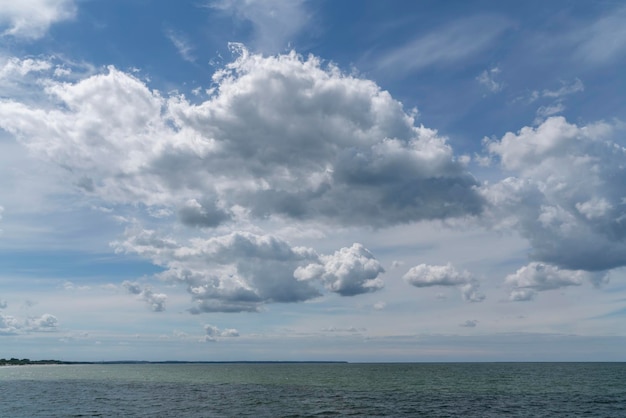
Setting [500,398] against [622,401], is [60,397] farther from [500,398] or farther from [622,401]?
[622,401]

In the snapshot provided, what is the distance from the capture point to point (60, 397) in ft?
287

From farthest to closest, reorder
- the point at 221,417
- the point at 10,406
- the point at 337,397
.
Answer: the point at 337,397
the point at 10,406
the point at 221,417

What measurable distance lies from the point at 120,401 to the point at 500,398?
6102 centimetres

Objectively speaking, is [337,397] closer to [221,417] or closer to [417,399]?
[417,399]

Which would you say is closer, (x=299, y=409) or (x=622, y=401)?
(x=299, y=409)

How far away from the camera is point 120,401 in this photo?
79.1 m

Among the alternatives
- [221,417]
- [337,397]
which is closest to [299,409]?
[221,417]

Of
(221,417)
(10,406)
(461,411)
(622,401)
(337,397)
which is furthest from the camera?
(337,397)

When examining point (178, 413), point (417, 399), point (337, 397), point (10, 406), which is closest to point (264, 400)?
point (337, 397)

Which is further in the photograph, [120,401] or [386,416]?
[120,401]

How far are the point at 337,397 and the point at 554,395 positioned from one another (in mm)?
38811

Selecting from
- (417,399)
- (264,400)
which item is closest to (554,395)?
(417,399)

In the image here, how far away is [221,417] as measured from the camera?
195 feet

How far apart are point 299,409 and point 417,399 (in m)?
23.1
